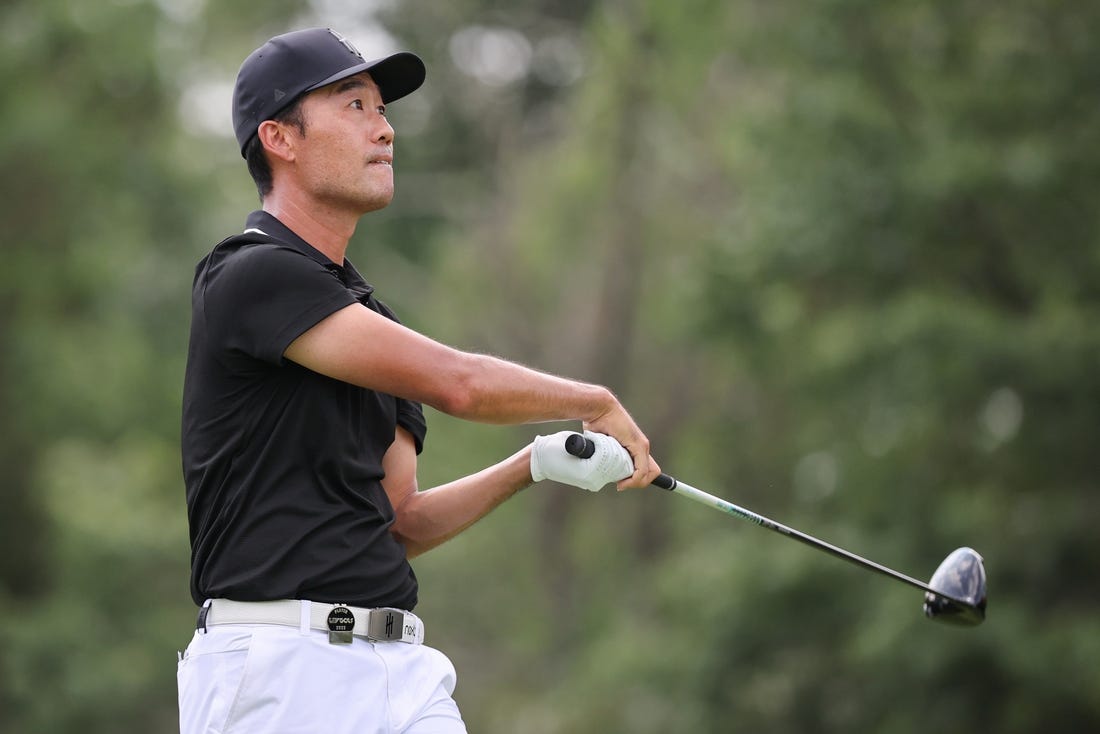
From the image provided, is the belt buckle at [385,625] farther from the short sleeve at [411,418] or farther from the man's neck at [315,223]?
the man's neck at [315,223]

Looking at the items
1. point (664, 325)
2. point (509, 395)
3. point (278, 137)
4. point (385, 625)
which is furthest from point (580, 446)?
point (664, 325)

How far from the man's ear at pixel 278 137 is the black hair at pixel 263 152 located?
16 millimetres

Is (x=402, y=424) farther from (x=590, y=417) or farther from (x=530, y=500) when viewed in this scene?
(x=530, y=500)

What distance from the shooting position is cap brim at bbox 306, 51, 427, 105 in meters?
4.14

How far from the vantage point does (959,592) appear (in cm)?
→ 503

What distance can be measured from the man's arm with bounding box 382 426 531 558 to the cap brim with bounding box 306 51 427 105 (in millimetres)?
875

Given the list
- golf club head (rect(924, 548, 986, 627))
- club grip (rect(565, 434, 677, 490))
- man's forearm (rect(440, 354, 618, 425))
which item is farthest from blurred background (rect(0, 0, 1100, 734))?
man's forearm (rect(440, 354, 618, 425))

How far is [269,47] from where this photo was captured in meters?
4.16

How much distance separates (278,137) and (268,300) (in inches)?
21.7

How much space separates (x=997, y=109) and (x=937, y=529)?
3.56 metres

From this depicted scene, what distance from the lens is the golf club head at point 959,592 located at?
5039 millimetres

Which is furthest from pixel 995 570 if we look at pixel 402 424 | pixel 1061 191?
pixel 402 424

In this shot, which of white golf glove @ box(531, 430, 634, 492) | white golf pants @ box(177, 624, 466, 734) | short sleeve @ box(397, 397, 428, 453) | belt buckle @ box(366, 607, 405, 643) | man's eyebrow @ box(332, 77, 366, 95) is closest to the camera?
white golf pants @ box(177, 624, 466, 734)

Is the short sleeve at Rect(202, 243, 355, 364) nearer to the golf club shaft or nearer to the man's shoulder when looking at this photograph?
the man's shoulder
